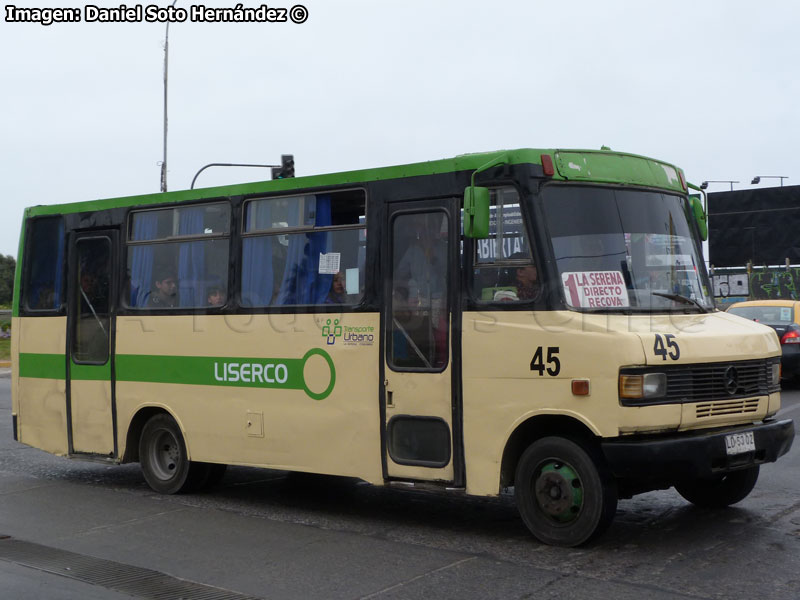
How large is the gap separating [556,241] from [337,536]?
108 inches

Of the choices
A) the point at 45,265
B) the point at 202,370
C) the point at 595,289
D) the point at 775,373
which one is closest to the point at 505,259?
the point at 595,289

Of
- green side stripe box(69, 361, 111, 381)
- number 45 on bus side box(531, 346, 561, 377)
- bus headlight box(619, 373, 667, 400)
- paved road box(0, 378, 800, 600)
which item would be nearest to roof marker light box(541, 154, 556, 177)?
number 45 on bus side box(531, 346, 561, 377)

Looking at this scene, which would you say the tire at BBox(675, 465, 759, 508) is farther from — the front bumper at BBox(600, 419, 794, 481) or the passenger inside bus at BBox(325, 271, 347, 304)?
the passenger inside bus at BBox(325, 271, 347, 304)

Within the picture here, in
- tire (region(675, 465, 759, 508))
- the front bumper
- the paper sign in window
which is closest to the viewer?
the front bumper

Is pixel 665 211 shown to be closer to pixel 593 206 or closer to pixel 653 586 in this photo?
pixel 593 206

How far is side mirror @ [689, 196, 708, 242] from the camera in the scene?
8.54 meters

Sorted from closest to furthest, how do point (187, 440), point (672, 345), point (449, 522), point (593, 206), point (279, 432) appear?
point (672, 345), point (593, 206), point (449, 522), point (279, 432), point (187, 440)

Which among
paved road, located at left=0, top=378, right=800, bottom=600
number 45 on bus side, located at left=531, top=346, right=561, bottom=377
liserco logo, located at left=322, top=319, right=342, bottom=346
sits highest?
liserco logo, located at left=322, top=319, right=342, bottom=346

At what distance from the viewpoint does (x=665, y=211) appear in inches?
317

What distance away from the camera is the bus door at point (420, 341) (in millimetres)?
7906

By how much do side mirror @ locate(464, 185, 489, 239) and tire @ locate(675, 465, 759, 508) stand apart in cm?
261

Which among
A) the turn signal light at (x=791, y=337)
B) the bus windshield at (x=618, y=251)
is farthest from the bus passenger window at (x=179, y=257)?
the turn signal light at (x=791, y=337)

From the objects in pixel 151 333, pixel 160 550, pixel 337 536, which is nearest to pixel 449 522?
pixel 337 536

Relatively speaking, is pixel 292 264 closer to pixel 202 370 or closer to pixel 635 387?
pixel 202 370
